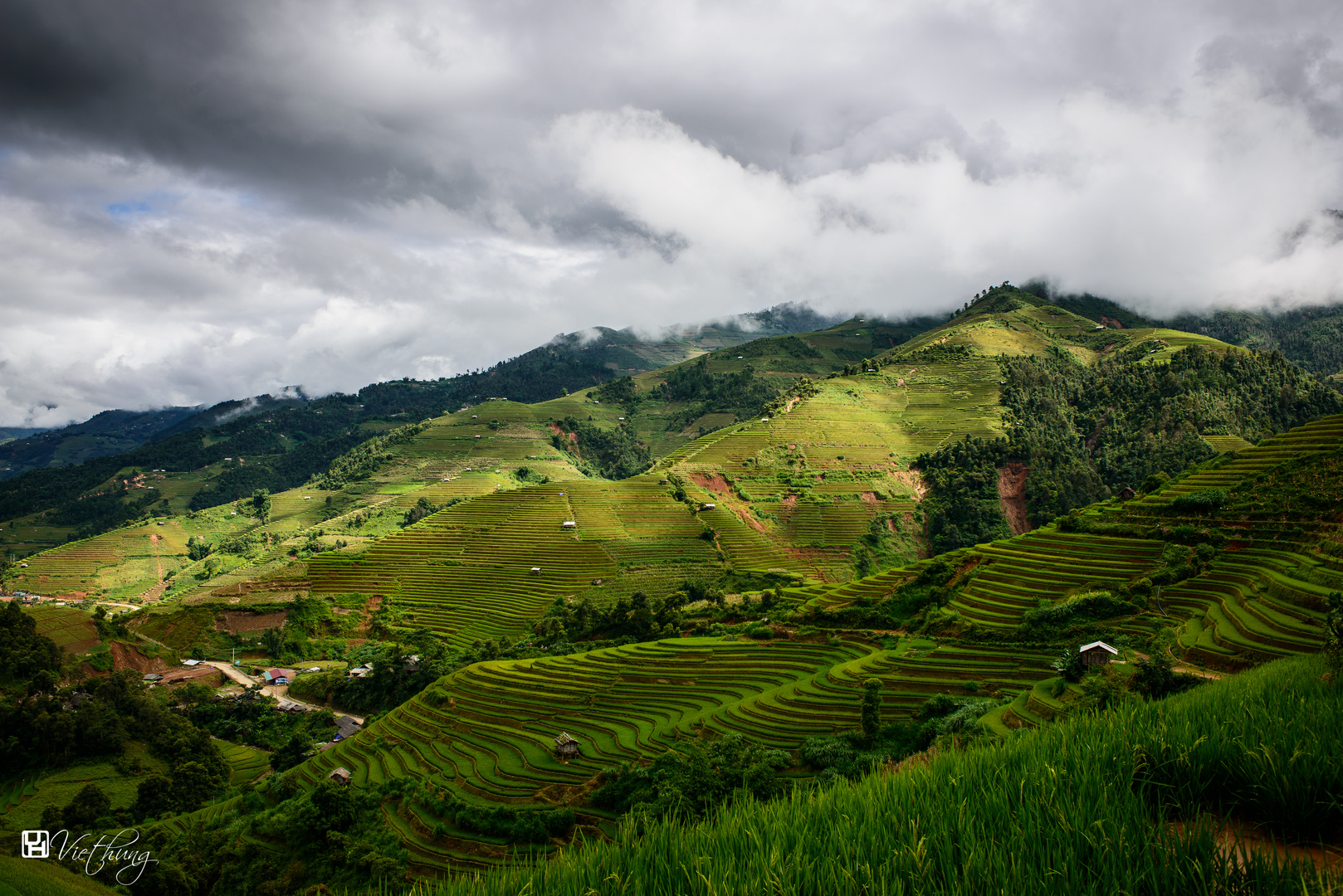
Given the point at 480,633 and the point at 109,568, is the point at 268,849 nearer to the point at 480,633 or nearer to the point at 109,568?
the point at 480,633

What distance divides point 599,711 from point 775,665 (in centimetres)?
1117

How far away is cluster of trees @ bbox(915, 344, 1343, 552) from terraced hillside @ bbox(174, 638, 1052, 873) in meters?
56.8

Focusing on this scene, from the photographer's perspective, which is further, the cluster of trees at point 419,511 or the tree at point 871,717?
the cluster of trees at point 419,511

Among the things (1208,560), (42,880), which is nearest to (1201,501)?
(1208,560)

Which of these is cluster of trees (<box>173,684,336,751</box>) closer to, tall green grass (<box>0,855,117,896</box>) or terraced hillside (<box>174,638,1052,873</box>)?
terraced hillside (<box>174,638,1052,873</box>)

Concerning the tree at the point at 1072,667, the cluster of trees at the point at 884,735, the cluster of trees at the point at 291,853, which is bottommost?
the cluster of trees at the point at 291,853

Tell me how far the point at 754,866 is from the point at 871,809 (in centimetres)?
89

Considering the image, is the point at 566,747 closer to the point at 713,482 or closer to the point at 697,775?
the point at 697,775

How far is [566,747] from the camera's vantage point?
103ft

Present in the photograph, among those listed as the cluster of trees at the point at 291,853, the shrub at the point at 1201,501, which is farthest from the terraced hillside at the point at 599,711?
the shrub at the point at 1201,501

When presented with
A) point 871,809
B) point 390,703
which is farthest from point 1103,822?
point 390,703

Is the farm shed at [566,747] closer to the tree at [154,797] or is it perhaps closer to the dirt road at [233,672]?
A: the tree at [154,797]

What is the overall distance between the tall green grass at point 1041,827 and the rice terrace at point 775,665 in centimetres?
3

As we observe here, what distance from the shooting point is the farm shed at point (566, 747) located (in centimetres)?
3120
